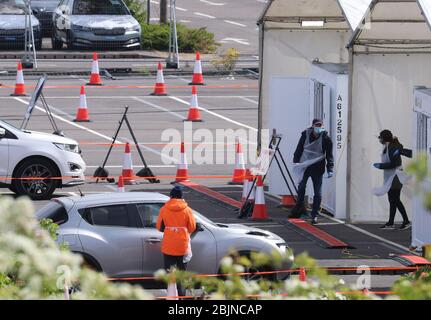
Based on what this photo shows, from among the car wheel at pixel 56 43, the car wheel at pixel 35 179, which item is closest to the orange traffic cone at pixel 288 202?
the car wheel at pixel 35 179

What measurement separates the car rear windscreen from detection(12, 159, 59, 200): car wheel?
6093mm

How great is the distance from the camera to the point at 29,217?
16.9 ft

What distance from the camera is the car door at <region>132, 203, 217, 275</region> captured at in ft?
43.6

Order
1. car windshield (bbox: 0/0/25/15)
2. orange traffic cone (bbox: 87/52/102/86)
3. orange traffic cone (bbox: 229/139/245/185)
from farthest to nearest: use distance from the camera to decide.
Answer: car windshield (bbox: 0/0/25/15), orange traffic cone (bbox: 87/52/102/86), orange traffic cone (bbox: 229/139/245/185)

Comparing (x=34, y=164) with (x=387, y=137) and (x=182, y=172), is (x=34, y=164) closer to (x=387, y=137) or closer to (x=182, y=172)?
(x=182, y=172)

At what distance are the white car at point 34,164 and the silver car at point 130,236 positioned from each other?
243 inches

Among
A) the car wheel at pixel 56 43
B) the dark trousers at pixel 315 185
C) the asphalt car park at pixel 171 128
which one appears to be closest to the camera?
the asphalt car park at pixel 171 128

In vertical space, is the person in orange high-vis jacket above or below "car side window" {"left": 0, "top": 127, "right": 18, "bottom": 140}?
below

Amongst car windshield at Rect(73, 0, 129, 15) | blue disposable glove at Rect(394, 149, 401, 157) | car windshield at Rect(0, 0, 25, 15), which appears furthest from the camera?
car windshield at Rect(73, 0, 129, 15)

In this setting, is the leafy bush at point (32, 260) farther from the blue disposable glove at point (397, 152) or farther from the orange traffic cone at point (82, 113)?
the orange traffic cone at point (82, 113)

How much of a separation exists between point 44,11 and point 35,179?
2069 centimetres

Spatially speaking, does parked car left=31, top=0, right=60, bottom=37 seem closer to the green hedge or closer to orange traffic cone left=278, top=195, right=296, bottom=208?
the green hedge

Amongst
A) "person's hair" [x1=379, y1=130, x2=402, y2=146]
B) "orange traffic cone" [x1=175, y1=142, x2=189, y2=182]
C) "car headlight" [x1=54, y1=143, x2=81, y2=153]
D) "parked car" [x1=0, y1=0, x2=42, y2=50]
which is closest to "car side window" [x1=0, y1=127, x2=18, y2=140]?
"car headlight" [x1=54, y1=143, x2=81, y2=153]

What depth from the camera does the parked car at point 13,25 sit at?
119 ft
